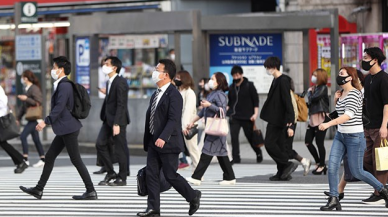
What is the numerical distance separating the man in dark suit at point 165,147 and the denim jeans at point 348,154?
151cm

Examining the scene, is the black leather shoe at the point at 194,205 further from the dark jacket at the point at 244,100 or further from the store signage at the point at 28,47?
the store signage at the point at 28,47

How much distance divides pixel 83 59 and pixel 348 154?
12.8 metres

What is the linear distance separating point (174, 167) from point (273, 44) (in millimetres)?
12165

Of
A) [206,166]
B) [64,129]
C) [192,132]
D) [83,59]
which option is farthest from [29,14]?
[64,129]

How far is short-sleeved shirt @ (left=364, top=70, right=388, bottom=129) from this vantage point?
1310cm

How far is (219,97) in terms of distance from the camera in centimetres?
1608

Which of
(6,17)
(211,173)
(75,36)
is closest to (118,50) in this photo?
(75,36)

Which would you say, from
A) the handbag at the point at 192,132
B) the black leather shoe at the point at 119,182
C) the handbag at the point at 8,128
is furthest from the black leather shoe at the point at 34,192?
the handbag at the point at 8,128

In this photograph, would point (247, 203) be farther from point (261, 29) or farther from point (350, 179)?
point (261, 29)

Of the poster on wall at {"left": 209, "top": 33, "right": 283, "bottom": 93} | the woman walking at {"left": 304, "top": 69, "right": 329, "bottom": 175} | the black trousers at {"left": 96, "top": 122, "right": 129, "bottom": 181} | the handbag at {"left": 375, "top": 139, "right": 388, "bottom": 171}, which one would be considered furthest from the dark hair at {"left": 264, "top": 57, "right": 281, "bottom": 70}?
the poster on wall at {"left": 209, "top": 33, "right": 283, "bottom": 93}

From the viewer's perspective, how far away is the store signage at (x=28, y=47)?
2714cm

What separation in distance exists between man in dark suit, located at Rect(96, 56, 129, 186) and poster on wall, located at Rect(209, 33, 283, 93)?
7812 millimetres

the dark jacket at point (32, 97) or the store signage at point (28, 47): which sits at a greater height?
the store signage at point (28, 47)

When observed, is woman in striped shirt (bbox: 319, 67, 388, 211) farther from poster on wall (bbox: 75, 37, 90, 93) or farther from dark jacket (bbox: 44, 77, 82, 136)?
poster on wall (bbox: 75, 37, 90, 93)
